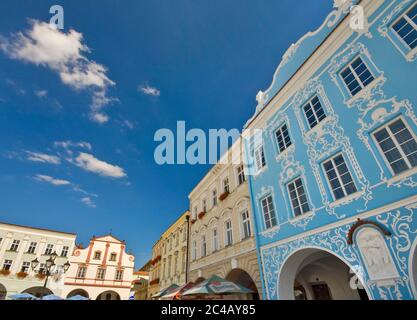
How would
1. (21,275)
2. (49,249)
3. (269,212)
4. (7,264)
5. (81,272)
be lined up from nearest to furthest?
1. (269,212)
2. (21,275)
3. (7,264)
4. (49,249)
5. (81,272)

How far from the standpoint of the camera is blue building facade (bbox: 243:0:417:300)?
6430 mm

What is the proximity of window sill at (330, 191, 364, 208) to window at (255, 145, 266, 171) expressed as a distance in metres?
4.79

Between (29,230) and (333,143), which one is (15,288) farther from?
(333,143)

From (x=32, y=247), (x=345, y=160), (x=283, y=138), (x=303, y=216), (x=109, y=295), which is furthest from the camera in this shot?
(x=109, y=295)

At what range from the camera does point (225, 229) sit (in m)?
14.8

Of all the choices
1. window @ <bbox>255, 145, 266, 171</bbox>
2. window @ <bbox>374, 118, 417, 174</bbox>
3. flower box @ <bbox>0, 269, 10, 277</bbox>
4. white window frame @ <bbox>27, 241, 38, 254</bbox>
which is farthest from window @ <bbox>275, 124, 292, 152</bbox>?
white window frame @ <bbox>27, 241, 38, 254</bbox>

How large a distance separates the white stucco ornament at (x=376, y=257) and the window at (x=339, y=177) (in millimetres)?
1455

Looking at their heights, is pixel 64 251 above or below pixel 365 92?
above

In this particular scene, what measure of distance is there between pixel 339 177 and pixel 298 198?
205 centimetres

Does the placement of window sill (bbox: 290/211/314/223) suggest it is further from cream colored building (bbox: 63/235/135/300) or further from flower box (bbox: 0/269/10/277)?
flower box (bbox: 0/269/10/277)

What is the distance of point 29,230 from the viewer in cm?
3186

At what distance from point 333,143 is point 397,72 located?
2.85 metres

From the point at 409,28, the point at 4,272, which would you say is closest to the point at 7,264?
the point at 4,272

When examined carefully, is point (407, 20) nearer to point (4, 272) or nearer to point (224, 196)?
point (224, 196)
